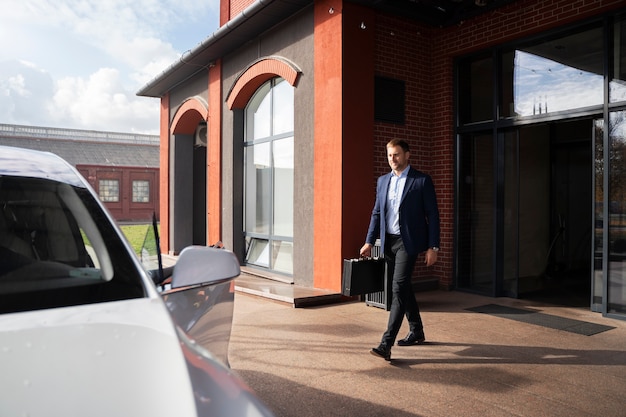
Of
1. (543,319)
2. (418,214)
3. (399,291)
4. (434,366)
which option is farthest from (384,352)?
(543,319)

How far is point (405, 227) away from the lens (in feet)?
16.1

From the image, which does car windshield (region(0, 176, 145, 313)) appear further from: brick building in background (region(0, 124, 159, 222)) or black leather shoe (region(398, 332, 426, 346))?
brick building in background (region(0, 124, 159, 222))

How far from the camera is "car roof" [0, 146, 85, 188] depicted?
208cm

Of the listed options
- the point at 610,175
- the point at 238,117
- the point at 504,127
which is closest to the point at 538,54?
the point at 504,127

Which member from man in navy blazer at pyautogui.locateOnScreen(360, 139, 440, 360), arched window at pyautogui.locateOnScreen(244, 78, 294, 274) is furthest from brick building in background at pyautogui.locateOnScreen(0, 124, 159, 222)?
man in navy blazer at pyautogui.locateOnScreen(360, 139, 440, 360)

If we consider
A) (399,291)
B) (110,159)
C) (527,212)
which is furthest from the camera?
(110,159)

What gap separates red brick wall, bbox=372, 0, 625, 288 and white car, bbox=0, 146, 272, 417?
5867 millimetres

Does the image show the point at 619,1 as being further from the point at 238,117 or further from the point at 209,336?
the point at 238,117

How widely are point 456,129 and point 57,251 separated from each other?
725cm

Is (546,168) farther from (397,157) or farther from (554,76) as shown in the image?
(397,157)

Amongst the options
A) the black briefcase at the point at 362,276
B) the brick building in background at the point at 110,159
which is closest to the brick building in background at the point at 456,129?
the black briefcase at the point at 362,276

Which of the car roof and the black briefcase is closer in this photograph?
the car roof

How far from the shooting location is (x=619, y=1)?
618 centimetres

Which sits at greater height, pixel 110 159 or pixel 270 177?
pixel 110 159
